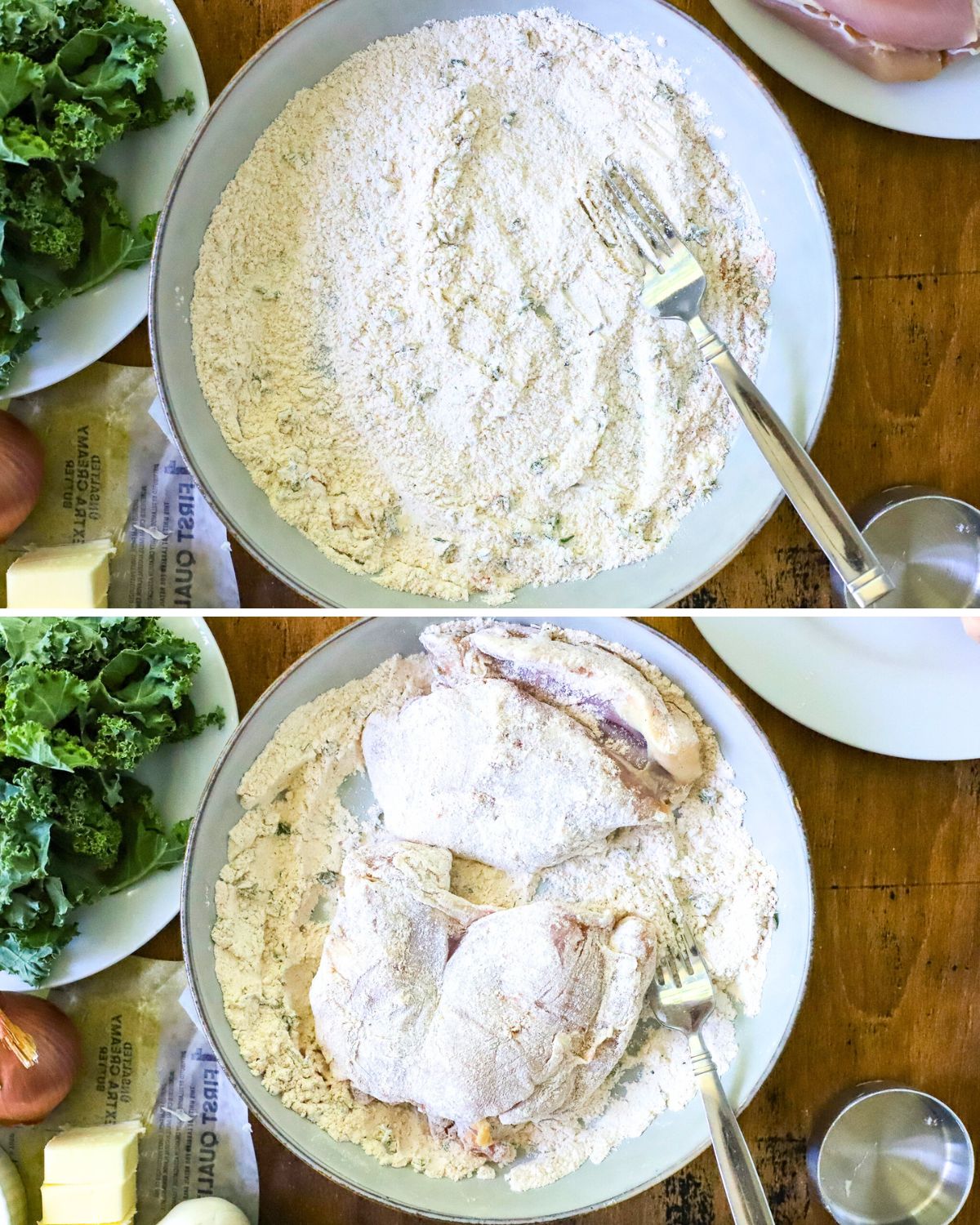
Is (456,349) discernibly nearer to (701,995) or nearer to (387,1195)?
(701,995)

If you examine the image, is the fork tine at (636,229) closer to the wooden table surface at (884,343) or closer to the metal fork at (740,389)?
the metal fork at (740,389)

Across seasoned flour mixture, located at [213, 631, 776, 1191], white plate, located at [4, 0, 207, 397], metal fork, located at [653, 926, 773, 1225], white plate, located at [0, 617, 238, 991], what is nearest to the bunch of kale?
white plate, located at [4, 0, 207, 397]

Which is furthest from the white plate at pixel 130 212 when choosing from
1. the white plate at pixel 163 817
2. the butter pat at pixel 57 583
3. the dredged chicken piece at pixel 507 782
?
the dredged chicken piece at pixel 507 782

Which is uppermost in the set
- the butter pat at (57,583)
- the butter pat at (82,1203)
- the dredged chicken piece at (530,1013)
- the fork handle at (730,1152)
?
the butter pat at (57,583)

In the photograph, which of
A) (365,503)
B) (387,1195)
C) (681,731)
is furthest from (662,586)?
(387,1195)

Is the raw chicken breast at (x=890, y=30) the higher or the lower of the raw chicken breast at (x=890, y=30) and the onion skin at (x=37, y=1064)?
the higher

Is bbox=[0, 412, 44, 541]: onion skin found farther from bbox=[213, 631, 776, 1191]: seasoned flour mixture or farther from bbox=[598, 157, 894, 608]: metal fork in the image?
→ bbox=[598, 157, 894, 608]: metal fork
